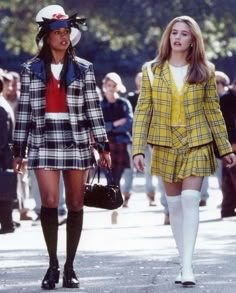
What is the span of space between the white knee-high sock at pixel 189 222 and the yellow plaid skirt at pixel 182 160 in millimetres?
146

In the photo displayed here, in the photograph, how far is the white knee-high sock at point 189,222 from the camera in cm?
1008

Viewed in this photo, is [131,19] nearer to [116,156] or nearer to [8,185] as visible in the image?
[116,156]

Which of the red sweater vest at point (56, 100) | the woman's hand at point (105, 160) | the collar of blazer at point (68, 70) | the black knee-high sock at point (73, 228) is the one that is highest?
the collar of blazer at point (68, 70)

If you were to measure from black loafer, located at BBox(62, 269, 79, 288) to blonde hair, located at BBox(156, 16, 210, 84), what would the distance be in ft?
4.91

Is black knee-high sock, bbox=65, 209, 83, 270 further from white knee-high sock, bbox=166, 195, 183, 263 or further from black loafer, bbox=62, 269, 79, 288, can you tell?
white knee-high sock, bbox=166, 195, 183, 263

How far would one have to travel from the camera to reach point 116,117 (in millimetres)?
19172

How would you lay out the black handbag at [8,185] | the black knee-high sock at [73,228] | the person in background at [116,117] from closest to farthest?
the black knee-high sock at [73,228]
the black handbag at [8,185]
the person in background at [116,117]

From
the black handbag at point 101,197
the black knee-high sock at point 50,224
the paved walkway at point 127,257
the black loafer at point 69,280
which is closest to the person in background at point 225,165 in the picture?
the paved walkway at point 127,257

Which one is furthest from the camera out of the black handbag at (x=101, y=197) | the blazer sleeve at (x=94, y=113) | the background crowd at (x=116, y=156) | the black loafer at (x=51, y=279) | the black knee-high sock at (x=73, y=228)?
the background crowd at (x=116, y=156)

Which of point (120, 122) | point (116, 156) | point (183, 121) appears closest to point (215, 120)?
point (183, 121)

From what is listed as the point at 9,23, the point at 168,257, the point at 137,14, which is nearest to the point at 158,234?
the point at 168,257

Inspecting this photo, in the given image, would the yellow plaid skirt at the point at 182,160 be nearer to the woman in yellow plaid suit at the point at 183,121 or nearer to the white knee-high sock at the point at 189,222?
the woman in yellow plaid suit at the point at 183,121

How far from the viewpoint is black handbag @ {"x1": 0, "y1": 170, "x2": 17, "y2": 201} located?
1533 cm

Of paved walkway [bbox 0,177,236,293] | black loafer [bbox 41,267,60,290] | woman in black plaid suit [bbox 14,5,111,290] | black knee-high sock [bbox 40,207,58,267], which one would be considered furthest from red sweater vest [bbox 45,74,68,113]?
paved walkway [bbox 0,177,236,293]
